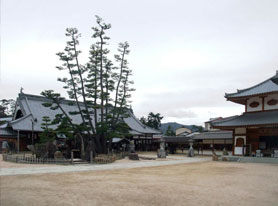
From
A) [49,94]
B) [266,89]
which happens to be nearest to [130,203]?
[49,94]

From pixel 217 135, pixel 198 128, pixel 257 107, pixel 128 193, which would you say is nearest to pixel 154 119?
pixel 198 128

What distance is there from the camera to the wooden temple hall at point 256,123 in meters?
25.3

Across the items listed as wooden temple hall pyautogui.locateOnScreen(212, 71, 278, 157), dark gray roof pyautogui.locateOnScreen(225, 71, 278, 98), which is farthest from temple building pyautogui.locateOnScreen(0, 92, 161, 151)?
dark gray roof pyautogui.locateOnScreen(225, 71, 278, 98)

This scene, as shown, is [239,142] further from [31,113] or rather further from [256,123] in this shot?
[31,113]

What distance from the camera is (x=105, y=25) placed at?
83.2ft

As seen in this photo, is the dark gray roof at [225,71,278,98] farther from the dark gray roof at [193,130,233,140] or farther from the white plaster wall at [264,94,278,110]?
the dark gray roof at [193,130,233,140]

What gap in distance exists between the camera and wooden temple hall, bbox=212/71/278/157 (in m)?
25.3

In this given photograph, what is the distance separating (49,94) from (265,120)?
19.9 meters

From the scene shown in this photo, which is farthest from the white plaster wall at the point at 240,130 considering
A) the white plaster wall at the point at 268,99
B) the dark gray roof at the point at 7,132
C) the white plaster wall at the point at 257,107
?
the dark gray roof at the point at 7,132

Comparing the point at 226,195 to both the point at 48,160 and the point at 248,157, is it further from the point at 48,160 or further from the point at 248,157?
the point at 248,157

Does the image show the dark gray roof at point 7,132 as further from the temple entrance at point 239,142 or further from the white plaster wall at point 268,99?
the white plaster wall at point 268,99

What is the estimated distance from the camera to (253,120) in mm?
25703

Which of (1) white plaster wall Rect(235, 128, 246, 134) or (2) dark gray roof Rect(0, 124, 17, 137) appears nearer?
(1) white plaster wall Rect(235, 128, 246, 134)

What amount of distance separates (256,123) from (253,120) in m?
1.10
